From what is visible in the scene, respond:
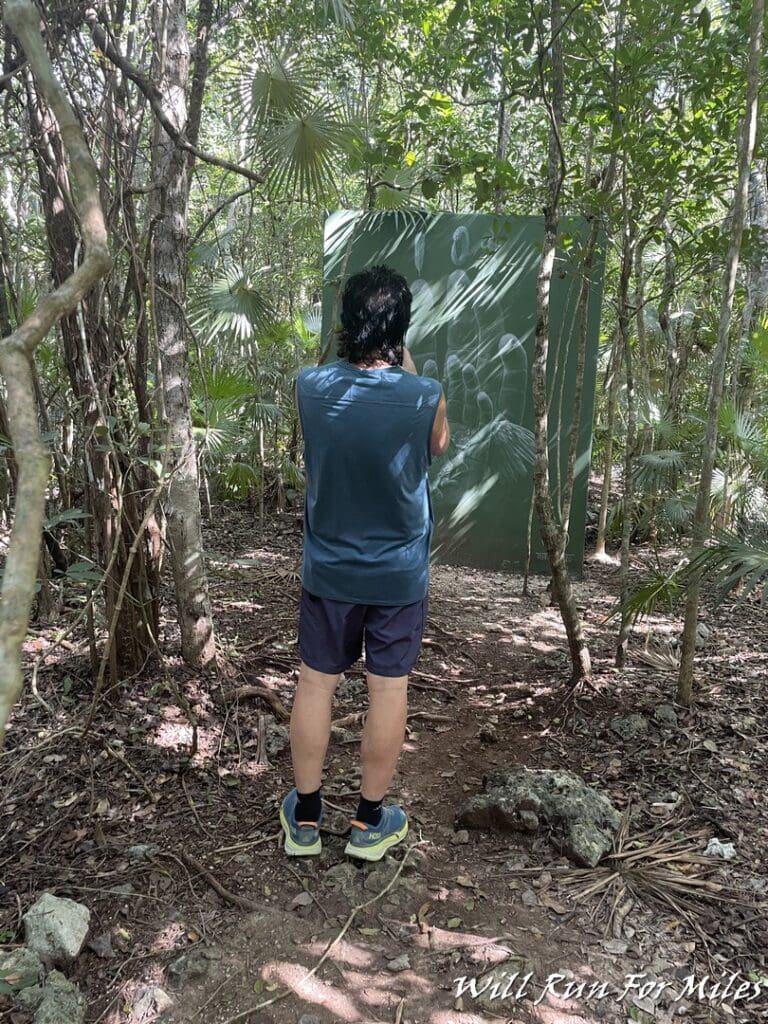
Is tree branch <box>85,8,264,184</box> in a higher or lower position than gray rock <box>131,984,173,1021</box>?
higher

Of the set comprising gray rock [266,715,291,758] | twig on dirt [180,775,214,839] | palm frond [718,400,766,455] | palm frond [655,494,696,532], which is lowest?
gray rock [266,715,291,758]

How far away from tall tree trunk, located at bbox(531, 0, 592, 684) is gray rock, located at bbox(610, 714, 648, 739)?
31cm

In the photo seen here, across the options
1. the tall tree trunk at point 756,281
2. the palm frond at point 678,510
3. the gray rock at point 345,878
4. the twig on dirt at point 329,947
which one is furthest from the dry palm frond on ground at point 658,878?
the palm frond at point 678,510

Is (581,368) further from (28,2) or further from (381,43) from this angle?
(28,2)

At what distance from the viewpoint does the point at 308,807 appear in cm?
216

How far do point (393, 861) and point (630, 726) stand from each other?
1206 millimetres

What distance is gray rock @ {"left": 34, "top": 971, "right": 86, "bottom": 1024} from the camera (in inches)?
Answer: 59.7

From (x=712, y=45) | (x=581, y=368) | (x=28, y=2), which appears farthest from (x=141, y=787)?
(x=712, y=45)

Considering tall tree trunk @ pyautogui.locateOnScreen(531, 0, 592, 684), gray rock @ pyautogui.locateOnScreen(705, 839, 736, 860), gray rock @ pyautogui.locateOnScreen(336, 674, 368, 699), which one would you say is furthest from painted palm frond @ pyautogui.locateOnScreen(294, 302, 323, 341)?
gray rock @ pyautogui.locateOnScreen(705, 839, 736, 860)

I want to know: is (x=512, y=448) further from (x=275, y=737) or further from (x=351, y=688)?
(x=275, y=737)

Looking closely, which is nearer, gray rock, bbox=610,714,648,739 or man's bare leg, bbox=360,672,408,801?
man's bare leg, bbox=360,672,408,801

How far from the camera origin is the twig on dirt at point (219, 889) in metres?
1.94

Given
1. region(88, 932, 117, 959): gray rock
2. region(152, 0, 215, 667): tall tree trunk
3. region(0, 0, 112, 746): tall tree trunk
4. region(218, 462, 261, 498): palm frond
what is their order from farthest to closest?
region(218, 462, 261, 498): palm frond < region(152, 0, 215, 667): tall tree trunk < region(88, 932, 117, 959): gray rock < region(0, 0, 112, 746): tall tree trunk

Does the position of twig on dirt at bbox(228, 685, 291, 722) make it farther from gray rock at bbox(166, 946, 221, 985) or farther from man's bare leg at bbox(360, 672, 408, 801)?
gray rock at bbox(166, 946, 221, 985)
